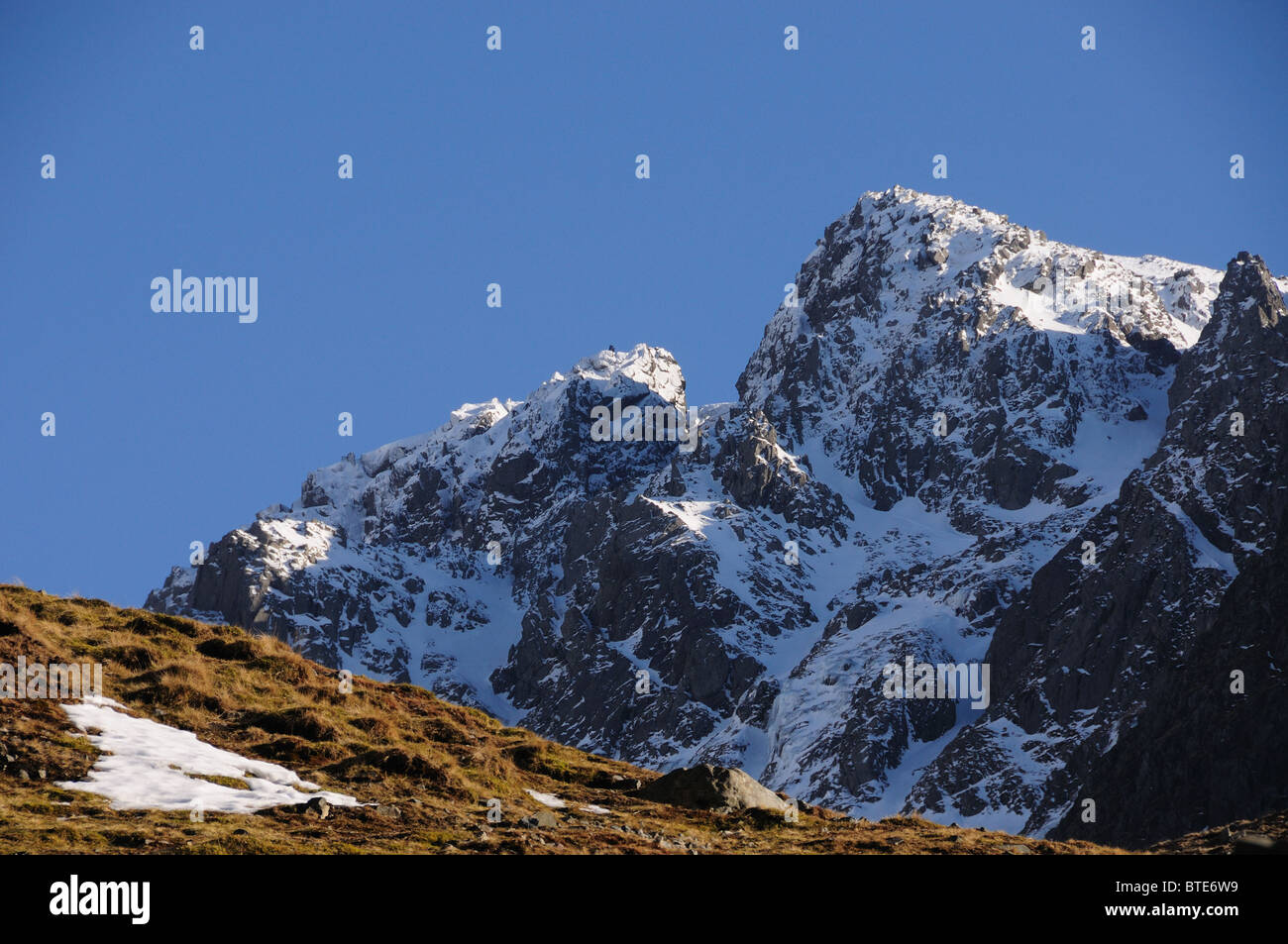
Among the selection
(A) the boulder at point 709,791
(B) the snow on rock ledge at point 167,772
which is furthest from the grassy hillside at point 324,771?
(A) the boulder at point 709,791

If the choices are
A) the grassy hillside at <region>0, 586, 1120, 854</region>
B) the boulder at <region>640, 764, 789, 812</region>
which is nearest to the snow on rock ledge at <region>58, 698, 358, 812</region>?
the grassy hillside at <region>0, 586, 1120, 854</region>

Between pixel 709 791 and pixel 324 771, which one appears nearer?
pixel 324 771

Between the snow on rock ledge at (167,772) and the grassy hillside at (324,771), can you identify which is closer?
the grassy hillside at (324,771)

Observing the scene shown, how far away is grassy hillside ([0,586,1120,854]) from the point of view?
31.1 metres

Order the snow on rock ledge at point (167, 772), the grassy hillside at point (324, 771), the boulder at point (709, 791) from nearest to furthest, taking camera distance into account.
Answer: the grassy hillside at point (324, 771) < the snow on rock ledge at point (167, 772) < the boulder at point (709, 791)

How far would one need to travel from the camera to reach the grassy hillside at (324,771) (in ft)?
102

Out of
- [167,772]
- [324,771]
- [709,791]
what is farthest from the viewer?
[709,791]

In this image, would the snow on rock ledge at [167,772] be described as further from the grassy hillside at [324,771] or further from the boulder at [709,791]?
the boulder at [709,791]

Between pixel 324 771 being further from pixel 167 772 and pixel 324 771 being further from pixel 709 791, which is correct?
pixel 709 791

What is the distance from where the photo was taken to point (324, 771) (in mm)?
38906

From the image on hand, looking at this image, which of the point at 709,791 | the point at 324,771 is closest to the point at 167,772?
the point at 324,771
